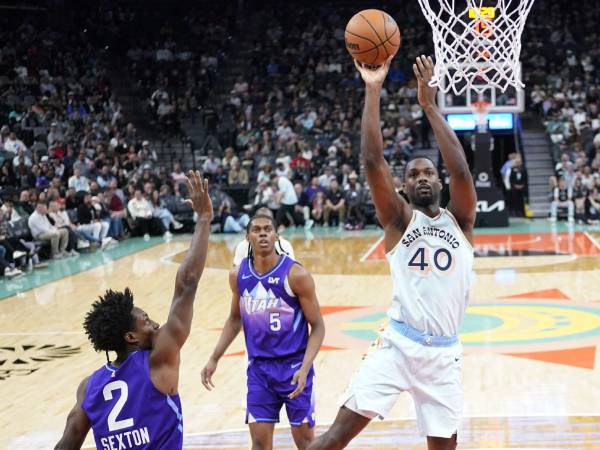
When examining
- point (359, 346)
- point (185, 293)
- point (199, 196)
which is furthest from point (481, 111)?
point (185, 293)

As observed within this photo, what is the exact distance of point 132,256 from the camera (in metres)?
17.6

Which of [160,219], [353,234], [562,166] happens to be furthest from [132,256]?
[562,166]

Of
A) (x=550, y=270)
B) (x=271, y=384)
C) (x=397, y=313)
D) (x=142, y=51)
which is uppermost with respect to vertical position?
(x=142, y=51)

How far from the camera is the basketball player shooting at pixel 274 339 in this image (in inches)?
211

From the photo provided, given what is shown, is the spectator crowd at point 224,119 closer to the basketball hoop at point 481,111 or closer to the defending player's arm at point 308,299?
the basketball hoop at point 481,111

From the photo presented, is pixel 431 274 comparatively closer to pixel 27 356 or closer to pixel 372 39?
pixel 372 39

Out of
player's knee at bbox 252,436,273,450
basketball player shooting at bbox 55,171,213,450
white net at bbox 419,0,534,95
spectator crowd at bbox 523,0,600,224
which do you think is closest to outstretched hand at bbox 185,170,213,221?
basketball player shooting at bbox 55,171,213,450

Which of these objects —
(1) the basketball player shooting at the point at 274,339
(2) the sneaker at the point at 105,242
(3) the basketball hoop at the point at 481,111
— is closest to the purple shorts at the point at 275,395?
(1) the basketball player shooting at the point at 274,339

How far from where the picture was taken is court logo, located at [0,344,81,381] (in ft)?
29.6

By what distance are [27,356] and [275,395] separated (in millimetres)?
4908

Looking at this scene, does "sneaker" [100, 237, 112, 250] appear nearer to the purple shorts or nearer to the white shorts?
the purple shorts

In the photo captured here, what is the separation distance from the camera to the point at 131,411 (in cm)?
380

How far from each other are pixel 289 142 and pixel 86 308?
12.8 metres

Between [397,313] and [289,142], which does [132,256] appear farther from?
[397,313]
